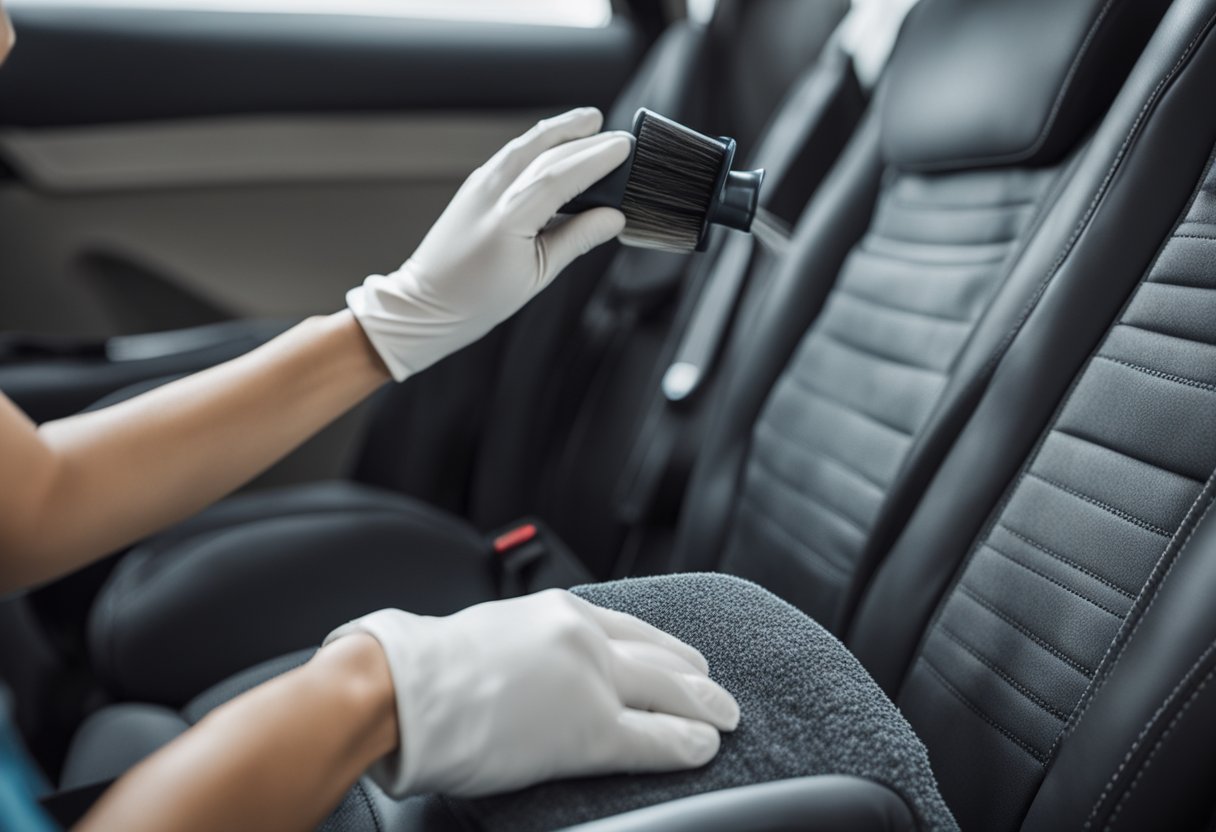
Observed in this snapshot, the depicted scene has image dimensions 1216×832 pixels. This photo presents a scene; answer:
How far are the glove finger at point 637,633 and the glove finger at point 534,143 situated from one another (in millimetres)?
364

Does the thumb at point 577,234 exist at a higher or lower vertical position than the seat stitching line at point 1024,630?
higher

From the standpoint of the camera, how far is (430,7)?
1736 mm

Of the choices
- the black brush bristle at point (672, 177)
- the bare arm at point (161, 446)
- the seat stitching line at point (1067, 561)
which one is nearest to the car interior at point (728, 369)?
the seat stitching line at point (1067, 561)

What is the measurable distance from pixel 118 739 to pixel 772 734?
65 centimetres

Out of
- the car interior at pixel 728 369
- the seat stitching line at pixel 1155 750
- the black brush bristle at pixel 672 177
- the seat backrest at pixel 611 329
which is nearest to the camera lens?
the seat stitching line at pixel 1155 750

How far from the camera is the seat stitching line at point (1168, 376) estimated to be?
2.38ft

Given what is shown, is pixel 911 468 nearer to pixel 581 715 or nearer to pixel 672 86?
pixel 581 715

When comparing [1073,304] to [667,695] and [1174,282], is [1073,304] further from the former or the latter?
[667,695]

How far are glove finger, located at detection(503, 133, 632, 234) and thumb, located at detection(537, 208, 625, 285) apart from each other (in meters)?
0.02

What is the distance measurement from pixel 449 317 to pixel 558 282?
0.69 m

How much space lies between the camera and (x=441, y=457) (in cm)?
160

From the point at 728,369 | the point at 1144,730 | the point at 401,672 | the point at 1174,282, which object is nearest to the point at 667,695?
the point at 401,672

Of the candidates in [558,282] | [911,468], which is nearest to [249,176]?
[558,282]

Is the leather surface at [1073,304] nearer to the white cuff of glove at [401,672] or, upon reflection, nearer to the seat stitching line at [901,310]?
the seat stitching line at [901,310]
